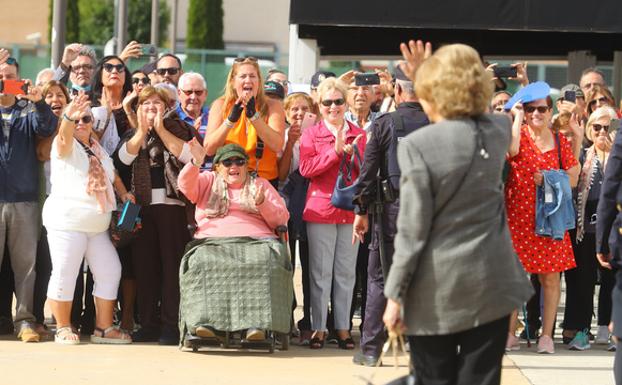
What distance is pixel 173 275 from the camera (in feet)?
31.7

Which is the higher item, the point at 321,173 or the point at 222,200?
the point at 321,173

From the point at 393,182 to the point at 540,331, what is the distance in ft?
9.17

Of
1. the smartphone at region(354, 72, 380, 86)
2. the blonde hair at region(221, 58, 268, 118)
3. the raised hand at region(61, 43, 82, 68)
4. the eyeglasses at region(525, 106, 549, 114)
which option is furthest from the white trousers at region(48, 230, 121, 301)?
the eyeglasses at region(525, 106, 549, 114)

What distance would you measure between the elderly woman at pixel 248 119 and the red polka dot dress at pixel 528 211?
5.68 ft

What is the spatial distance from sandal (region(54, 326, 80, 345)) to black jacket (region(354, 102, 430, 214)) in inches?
94.1

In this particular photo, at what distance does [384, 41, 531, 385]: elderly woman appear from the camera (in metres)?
5.37

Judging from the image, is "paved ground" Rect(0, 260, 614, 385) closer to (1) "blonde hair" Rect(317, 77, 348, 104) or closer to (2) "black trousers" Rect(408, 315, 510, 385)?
(1) "blonde hair" Rect(317, 77, 348, 104)

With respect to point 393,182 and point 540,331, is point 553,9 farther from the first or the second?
point 393,182

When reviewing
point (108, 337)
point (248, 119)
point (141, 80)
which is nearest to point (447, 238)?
point (248, 119)

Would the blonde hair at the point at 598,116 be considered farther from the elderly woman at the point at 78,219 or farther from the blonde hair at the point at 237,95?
the elderly woman at the point at 78,219

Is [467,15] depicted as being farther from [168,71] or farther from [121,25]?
[121,25]

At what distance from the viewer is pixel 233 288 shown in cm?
906

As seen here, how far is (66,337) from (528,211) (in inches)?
136

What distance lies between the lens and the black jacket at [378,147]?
8.40 meters
